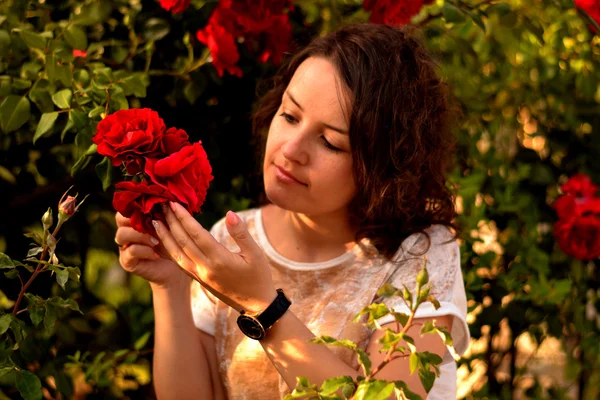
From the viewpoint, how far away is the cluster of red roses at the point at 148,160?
136 centimetres

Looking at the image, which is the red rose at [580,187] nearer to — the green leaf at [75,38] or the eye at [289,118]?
the eye at [289,118]

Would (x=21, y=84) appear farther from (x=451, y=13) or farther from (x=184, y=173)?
(x=451, y=13)

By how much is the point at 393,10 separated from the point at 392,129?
344 millimetres

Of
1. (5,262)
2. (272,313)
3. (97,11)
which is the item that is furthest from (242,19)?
(5,262)

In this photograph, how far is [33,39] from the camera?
1.71 meters

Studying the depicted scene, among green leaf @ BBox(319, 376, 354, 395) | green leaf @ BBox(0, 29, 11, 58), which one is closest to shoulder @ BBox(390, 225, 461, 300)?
green leaf @ BBox(319, 376, 354, 395)

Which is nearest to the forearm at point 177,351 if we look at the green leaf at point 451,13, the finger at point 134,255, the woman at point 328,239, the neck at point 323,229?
the woman at point 328,239

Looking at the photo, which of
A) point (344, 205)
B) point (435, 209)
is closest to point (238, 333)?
point (344, 205)

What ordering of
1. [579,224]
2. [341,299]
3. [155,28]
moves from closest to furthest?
[341,299] → [155,28] → [579,224]

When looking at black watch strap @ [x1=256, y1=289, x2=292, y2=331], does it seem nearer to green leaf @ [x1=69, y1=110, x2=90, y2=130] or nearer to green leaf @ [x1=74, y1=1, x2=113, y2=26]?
green leaf @ [x1=69, y1=110, x2=90, y2=130]

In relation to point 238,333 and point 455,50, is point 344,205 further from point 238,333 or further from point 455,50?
point 455,50

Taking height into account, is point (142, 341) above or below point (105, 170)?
below

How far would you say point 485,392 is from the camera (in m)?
2.71

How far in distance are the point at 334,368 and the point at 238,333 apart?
0.43 m
